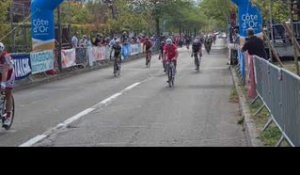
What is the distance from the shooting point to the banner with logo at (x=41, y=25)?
83.7 feet

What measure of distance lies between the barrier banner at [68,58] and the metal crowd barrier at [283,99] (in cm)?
1768

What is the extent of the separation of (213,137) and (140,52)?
45280 millimetres

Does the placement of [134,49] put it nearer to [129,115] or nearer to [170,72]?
[170,72]

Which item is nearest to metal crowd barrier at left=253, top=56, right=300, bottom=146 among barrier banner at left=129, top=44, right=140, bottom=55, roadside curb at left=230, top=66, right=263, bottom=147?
roadside curb at left=230, top=66, right=263, bottom=147

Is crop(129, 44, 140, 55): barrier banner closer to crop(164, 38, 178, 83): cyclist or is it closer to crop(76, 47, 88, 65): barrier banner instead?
crop(76, 47, 88, 65): barrier banner

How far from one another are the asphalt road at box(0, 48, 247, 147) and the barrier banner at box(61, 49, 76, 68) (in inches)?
265

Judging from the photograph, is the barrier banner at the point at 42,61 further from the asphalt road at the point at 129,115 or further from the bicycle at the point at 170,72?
the bicycle at the point at 170,72

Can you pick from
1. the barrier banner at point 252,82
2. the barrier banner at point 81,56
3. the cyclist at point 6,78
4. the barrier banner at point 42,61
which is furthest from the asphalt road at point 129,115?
the barrier banner at point 81,56

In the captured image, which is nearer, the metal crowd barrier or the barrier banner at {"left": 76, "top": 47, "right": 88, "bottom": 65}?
the metal crowd barrier

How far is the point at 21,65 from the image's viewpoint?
22312 mm

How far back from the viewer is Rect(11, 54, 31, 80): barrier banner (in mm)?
21684

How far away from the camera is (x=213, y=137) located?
396 inches
